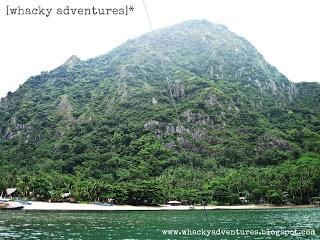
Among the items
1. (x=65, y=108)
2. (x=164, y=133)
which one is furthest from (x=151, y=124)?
(x=65, y=108)

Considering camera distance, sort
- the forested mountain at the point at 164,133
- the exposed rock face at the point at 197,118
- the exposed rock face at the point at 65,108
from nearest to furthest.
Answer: the forested mountain at the point at 164,133 → the exposed rock face at the point at 197,118 → the exposed rock face at the point at 65,108

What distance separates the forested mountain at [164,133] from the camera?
2985 inches

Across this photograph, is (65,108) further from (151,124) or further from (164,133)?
(164,133)

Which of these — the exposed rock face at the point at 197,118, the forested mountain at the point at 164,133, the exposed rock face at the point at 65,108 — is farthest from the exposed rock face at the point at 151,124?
the exposed rock face at the point at 65,108

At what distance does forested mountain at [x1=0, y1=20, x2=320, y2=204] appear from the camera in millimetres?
75812

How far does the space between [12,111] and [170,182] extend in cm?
10124

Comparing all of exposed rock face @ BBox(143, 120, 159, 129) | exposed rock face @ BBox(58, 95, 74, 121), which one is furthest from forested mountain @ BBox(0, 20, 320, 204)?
exposed rock face @ BBox(58, 95, 74, 121)

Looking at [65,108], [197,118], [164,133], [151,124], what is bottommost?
[164,133]

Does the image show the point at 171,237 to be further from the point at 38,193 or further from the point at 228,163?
the point at 228,163

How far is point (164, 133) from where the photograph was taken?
120m

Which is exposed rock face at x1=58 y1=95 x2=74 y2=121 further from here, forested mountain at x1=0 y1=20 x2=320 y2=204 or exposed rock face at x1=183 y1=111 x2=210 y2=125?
exposed rock face at x1=183 y1=111 x2=210 y2=125

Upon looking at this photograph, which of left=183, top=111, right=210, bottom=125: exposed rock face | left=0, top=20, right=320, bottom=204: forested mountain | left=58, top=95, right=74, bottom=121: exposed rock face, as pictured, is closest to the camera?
left=0, top=20, right=320, bottom=204: forested mountain

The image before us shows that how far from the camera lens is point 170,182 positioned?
270ft

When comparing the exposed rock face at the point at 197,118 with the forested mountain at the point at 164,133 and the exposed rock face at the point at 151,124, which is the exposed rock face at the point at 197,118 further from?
the exposed rock face at the point at 151,124
